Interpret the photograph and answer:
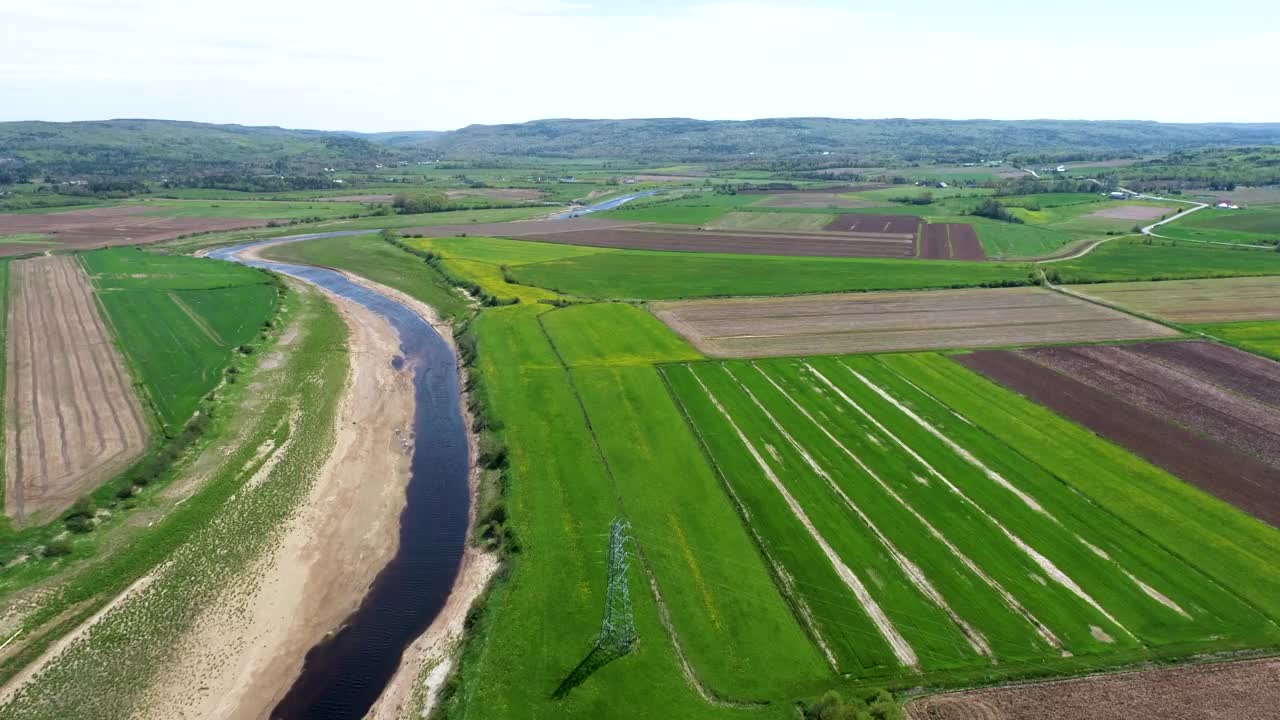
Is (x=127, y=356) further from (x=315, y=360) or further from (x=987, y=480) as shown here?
(x=987, y=480)

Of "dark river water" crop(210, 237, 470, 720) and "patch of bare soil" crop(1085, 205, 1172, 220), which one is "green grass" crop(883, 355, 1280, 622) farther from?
"patch of bare soil" crop(1085, 205, 1172, 220)

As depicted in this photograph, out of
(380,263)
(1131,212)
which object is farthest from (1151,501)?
(1131,212)

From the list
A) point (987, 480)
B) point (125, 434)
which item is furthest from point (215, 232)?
point (987, 480)

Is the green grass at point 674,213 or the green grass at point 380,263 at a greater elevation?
the green grass at point 674,213

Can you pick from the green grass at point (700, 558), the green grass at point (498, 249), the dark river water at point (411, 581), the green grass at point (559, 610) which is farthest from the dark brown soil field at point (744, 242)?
the green grass at point (559, 610)

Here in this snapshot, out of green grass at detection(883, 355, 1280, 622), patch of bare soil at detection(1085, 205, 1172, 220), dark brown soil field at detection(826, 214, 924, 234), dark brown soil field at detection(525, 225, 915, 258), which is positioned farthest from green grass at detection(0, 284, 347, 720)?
patch of bare soil at detection(1085, 205, 1172, 220)

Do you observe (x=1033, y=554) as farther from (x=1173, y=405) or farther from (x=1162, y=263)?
(x=1162, y=263)

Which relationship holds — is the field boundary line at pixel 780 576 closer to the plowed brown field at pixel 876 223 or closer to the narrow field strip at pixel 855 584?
the narrow field strip at pixel 855 584

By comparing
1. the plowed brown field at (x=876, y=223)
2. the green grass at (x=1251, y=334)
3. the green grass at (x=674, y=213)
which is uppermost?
the green grass at (x=674, y=213)
